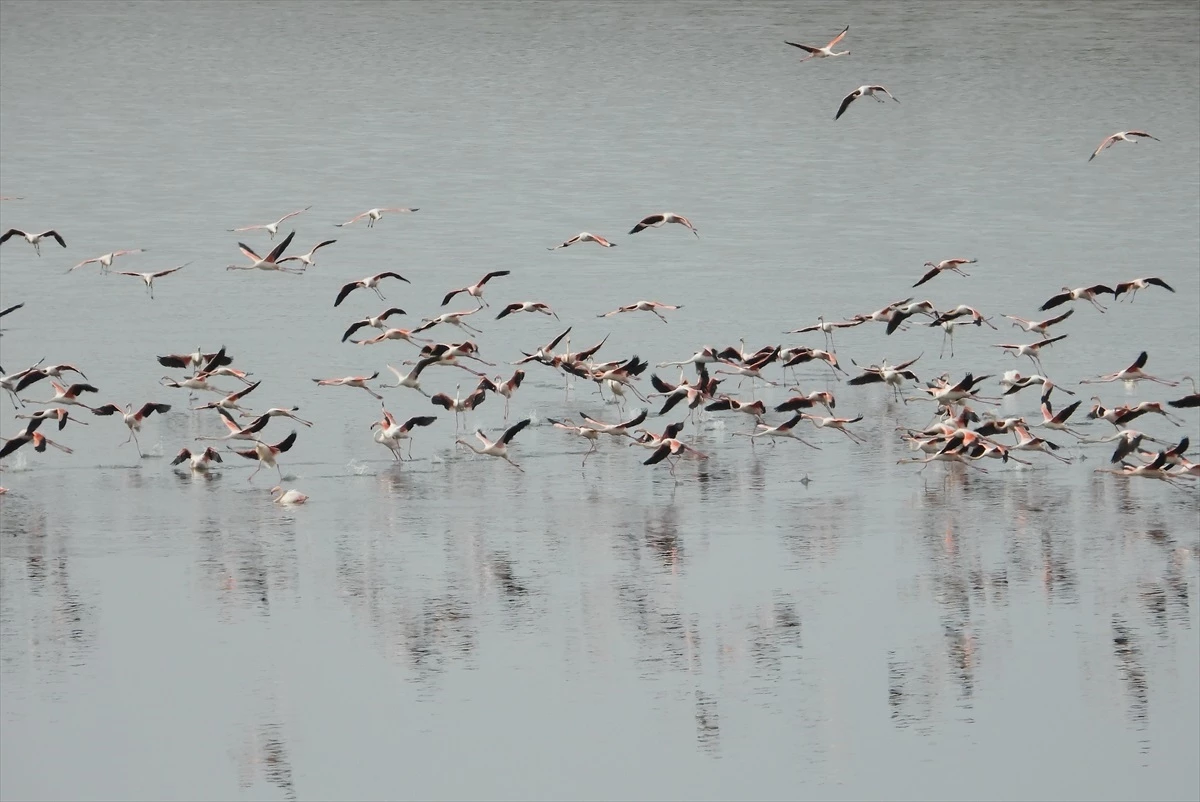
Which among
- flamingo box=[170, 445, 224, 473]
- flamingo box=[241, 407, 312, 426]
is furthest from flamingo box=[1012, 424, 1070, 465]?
flamingo box=[170, 445, 224, 473]

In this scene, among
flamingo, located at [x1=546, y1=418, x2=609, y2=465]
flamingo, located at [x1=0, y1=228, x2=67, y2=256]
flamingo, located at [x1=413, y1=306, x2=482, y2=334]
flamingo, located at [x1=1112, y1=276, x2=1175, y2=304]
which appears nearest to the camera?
flamingo, located at [x1=546, y1=418, x2=609, y2=465]

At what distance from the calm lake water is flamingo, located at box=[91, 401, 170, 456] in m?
0.21

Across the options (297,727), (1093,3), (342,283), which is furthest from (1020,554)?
(1093,3)

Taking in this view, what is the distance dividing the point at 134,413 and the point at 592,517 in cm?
508

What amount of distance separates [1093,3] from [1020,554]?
169 feet

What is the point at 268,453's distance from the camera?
18.7 metres

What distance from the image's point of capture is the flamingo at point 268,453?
18672 mm

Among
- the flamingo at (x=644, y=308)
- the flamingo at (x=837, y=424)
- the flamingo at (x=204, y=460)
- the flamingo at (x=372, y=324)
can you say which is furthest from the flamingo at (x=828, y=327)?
the flamingo at (x=204, y=460)

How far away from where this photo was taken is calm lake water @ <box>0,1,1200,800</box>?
13055 mm

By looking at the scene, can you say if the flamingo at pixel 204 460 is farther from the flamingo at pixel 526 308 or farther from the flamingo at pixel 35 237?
the flamingo at pixel 35 237

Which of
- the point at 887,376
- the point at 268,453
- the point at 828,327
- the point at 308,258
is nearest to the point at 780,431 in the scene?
the point at 887,376

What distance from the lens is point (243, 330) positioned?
2511cm

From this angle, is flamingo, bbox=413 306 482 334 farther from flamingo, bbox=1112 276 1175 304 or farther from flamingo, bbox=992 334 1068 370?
flamingo, bbox=1112 276 1175 304

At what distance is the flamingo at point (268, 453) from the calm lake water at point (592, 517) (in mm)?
176
